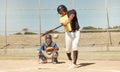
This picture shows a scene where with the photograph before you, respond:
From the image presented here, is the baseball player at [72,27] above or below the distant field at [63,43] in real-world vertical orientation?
above

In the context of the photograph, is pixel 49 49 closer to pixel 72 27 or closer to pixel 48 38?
pixel 48 38

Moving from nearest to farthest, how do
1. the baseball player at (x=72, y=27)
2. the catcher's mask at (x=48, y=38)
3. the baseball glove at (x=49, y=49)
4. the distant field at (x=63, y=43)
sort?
1. the baseball player at (x=72, y=27)
2. the catcher's mask at (x=48, y=38)
3. the baseball glove at (x=49, y=49)
4. the distant field at (x=63, y=43)

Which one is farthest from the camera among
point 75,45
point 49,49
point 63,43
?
point 63,43

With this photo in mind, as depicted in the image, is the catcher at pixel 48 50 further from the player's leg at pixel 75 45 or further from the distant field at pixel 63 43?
the distant field at pixel 63 43

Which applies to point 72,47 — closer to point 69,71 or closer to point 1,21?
point 69,71

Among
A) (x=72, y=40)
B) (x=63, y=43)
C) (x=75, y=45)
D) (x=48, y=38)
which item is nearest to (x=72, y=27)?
(x=72, y=40)

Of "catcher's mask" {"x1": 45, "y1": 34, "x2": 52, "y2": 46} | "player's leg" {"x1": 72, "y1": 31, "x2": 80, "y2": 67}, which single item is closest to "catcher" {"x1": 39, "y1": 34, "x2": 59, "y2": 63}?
"catcher's mask" {"x1": 45, "y1": 34, "x2": 52, "y2": 46}

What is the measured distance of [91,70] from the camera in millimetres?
10664

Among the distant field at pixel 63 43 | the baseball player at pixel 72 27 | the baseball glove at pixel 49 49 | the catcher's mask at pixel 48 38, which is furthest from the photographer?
the distant field at pixel 63 43

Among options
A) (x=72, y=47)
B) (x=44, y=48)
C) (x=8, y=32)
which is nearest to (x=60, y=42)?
(x=8, y=32)

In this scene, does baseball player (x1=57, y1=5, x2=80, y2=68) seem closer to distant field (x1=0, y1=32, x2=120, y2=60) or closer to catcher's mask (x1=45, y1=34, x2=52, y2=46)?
catcher's mask (x1=45, y1=34, x2=52, y2=46)

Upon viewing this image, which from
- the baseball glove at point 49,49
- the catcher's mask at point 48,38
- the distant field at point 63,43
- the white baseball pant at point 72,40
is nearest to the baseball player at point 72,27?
the white baseball pant at point 72,40

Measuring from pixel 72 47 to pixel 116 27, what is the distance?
35.0 feet

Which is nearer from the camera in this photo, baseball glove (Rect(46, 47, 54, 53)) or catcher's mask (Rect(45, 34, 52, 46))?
catcher's mask (Rect(45, 34, 52, 46))
